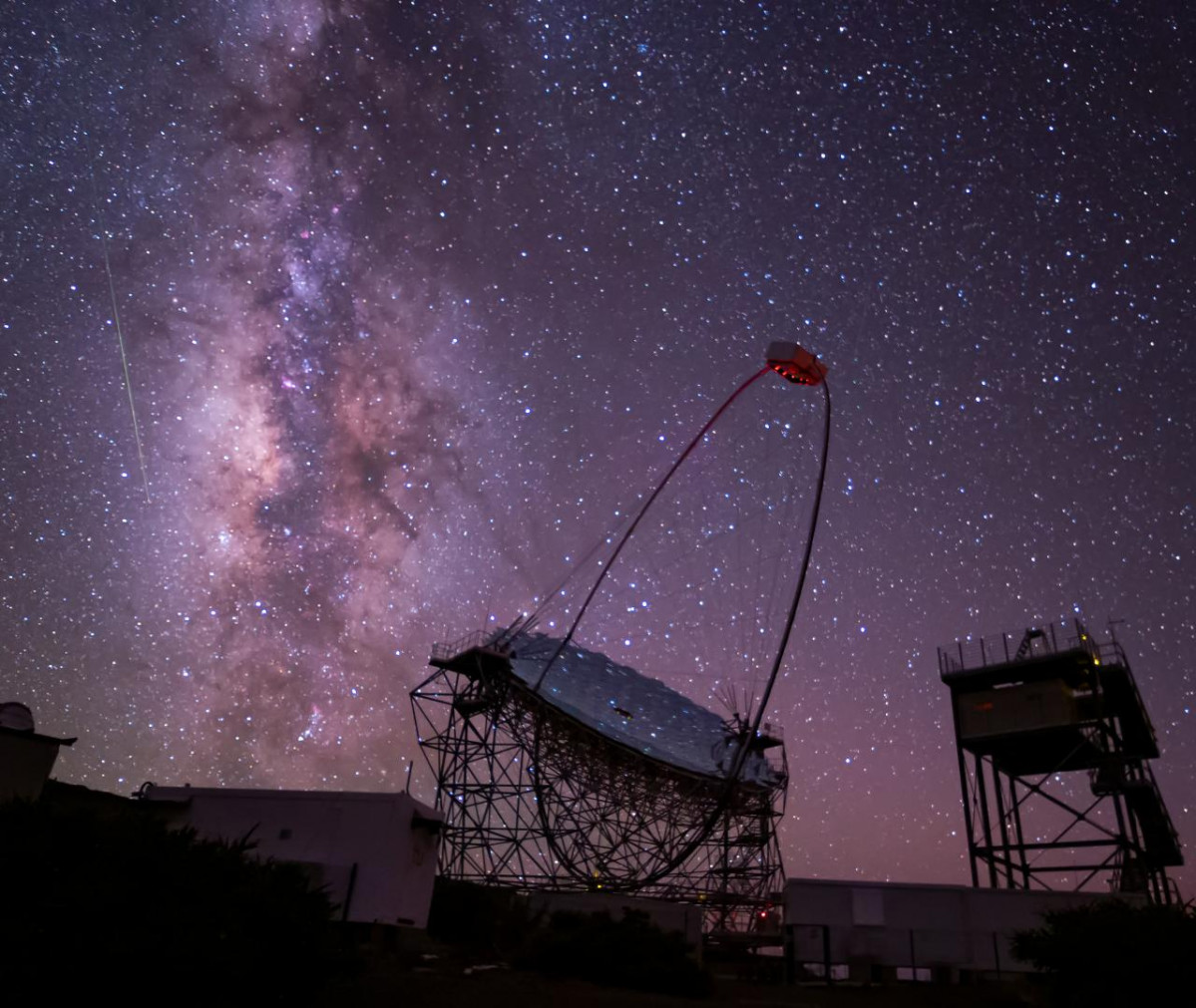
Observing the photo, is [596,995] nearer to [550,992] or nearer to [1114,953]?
[550,992]

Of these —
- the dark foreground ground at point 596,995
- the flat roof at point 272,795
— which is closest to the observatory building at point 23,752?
the flat roof at point 272,795

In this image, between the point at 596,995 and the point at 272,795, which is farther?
the point at 272,795

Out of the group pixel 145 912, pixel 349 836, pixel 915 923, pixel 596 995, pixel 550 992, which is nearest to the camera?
pixel 145 912

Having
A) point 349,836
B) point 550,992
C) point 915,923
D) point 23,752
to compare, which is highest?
point 23,752

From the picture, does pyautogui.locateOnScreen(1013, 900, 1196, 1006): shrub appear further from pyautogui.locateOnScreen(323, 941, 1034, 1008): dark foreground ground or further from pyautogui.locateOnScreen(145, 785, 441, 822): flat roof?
pyautogui.locateOnScreen(145, 785, 441, 822): flat roof

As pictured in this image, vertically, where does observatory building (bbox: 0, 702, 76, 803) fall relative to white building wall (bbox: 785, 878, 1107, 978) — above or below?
above

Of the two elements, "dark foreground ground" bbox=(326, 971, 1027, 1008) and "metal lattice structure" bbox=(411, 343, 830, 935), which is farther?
"metal lattice structure" bbox=(411, 343, 830, 935)

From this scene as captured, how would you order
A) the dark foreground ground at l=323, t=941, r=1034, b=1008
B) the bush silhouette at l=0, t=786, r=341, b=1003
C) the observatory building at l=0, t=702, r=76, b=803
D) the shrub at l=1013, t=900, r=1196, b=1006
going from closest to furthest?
the bush silhouette at l=0, t=786, r=341, b=1003, the shrub at l=1013, t=900, r=1196, b=1006, the dark foreground ground at l=323, t=941, r=1034, b=1008, the observatory building at l=0, t=702, r=76, b=803

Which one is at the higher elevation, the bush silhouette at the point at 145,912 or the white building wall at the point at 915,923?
the white building wall at the point at 915,923

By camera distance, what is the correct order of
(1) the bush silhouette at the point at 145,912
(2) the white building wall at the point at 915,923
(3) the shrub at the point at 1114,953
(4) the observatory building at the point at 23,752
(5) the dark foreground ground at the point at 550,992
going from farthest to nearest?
(2) the white building wall at the point at 915,923 < (4) the observatory building at the point at 23,752 < (5) the dark foreground ground at the point at 550,992 < (3) the shrub at the point at 1114,953 < (1) the bush silhouette at the point at 145,912

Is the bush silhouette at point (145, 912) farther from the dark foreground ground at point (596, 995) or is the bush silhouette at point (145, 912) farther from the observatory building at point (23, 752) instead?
the observatory building at point (23, 752)

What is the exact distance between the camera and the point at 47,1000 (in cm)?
719

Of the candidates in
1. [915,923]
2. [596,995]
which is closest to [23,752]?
[596,995]

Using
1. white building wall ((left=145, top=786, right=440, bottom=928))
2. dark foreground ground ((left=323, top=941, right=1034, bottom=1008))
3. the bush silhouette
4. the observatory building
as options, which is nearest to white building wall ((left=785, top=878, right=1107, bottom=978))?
dark foreground ground ((left=323, top=941, right=1034, bottom=1008))
